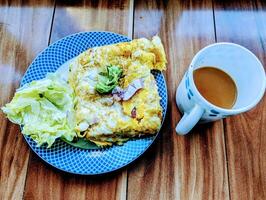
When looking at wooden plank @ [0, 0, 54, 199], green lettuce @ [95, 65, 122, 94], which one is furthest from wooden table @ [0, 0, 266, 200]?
green lettuce @ [95, 65, 122, 94]

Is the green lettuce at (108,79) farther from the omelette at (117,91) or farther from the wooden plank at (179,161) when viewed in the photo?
the wooden plank at (179,161)

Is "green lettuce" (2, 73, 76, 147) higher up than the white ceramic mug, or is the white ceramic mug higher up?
the white ceramic mug

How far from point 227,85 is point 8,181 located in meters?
0.54

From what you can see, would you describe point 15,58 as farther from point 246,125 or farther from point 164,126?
point 246,125

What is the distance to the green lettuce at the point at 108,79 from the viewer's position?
2.68ft

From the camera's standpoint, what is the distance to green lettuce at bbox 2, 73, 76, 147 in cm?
80

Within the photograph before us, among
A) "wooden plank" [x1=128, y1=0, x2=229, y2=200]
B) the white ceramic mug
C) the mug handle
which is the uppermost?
the white ceramic mug

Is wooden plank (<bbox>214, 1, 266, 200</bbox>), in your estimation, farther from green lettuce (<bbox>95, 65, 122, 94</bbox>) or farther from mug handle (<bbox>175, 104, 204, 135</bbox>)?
green lettuce (<bbox>95, 65, 122, 94</bbox>)

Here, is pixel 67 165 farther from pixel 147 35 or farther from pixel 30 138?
pixel 147 35

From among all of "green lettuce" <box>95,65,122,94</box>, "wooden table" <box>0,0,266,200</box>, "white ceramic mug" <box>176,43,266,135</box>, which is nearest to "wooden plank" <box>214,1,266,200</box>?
"wooden table" <box>0,0,266,200</box>

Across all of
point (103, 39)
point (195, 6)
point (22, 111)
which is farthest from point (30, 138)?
point (195, 6)

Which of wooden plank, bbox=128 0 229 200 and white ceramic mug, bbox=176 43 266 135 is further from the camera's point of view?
wooden plank, bbox=128 0 229 200

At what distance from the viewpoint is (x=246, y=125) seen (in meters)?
0.90

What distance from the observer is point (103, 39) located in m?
0.90
